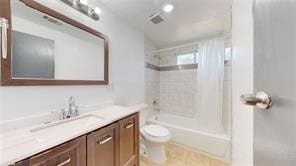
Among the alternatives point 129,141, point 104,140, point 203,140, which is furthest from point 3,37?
point 203,140

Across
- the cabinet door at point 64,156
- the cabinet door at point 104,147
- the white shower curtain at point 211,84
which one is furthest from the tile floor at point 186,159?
the cabinet door at point 64,156

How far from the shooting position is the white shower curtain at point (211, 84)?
2.48m

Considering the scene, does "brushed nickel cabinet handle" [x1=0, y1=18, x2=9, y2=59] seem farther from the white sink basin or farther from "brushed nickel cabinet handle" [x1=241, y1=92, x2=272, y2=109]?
"brushed nickel cabinet handle" [x1=241, y1=92, x2=272, y2=109]

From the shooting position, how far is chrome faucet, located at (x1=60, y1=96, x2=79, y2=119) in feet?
4.23

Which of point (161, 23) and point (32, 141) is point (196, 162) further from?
point (161, 23)

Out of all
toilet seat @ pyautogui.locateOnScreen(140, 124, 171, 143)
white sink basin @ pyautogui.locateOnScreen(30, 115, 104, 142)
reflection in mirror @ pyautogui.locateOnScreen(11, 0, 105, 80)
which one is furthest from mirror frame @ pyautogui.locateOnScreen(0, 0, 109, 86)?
toilet seat @ pyautogui.locateOnScreen(140, 124, 171, 143)

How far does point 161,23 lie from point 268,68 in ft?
6.94

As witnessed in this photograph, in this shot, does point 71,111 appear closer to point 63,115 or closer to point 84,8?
point 63,115

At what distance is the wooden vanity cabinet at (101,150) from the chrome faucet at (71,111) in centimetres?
42

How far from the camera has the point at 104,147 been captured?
1.14 m

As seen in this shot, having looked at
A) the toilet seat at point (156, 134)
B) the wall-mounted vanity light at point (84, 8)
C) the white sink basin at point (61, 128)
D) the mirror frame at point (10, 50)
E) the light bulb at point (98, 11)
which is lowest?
the toilet seat at point (156, 134)

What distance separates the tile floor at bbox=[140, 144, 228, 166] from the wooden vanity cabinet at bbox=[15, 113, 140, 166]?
0.65m

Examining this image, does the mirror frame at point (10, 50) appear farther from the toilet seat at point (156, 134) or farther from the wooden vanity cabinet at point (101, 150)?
the toilet seat at point (156, 134)

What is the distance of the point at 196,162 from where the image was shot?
2041mm
